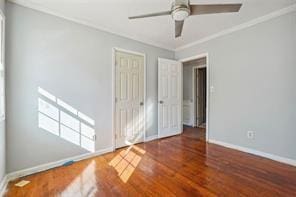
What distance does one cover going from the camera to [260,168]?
8.12ft

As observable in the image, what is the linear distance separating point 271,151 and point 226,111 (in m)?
1.03

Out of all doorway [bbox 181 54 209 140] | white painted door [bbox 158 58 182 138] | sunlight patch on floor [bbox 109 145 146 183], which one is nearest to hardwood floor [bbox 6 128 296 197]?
sunlight patch on floor [bbox 109 145 146 183]

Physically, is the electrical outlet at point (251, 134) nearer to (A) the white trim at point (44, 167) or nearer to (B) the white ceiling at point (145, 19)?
(B) the white ceiling at point (145, 19)

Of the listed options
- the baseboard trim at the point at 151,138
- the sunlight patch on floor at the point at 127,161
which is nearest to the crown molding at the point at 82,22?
the baseboard trim at the point at 151,138

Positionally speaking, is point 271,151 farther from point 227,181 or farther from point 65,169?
point 65,169

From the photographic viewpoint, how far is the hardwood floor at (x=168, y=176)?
1.92m

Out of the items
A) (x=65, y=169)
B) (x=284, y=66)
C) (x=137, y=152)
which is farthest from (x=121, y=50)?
(x=284, y=66)

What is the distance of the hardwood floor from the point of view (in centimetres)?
192

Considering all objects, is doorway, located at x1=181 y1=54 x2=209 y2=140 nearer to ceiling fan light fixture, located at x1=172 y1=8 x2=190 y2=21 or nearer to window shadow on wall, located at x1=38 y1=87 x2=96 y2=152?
window shadow on wall, located at x1=38 y1=87 x2=96 y2=152

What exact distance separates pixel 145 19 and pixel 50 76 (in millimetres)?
1866

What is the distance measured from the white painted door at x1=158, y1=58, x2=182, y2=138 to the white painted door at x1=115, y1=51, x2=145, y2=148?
0.54 meters

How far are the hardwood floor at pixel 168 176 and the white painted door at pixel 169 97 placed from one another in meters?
1.14

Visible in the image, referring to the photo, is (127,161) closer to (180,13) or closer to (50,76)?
(50,76)

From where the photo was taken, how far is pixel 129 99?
3.62 meters
